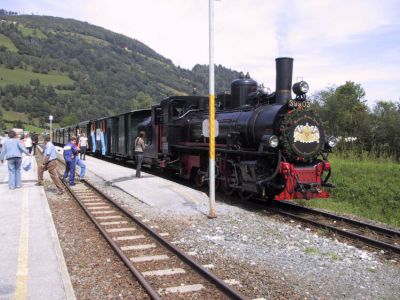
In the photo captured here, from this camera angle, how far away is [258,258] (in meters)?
6.68

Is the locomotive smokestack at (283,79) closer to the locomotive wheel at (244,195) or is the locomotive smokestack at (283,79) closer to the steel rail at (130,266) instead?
the locomotive wheel at (244,195)

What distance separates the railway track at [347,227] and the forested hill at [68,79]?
233 feet

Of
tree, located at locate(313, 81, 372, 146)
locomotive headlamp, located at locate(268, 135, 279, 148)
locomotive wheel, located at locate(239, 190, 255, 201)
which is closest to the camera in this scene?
locomotive headlamp, located at locate(268, 135, 279, 148)

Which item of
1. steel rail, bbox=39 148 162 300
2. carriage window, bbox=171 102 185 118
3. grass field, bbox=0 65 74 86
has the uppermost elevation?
grass field, bbox=0 65 74 86

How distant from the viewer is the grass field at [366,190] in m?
13.0

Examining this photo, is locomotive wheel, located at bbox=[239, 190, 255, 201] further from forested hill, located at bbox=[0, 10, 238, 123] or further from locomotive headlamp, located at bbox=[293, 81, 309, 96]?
forested hill, located at bbox=[0, 10, 238, 123]

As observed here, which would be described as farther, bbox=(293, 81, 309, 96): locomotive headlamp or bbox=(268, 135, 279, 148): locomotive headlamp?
bbox=(293, 81, 309, 96): locomotive headlamp

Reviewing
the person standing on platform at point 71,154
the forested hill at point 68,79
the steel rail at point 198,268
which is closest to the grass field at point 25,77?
the forested hill at point 68,79

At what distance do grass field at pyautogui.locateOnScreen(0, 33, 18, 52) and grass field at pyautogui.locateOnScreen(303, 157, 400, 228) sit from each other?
544 ft

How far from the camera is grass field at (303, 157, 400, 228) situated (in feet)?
42.6

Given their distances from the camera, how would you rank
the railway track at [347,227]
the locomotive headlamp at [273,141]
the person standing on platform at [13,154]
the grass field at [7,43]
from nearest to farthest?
the railway track at [347,227]
the locomotive headlamp at [273,141]
the person standing on platform at [13,154]
the grass field at [7,43]

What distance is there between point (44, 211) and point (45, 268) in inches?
163

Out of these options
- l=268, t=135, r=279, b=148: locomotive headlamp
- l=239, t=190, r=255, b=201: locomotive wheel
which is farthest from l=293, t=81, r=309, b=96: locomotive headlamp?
l=239, t=190, r=255, b=201: locomotive wheel

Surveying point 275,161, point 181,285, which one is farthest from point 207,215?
point 181,285
